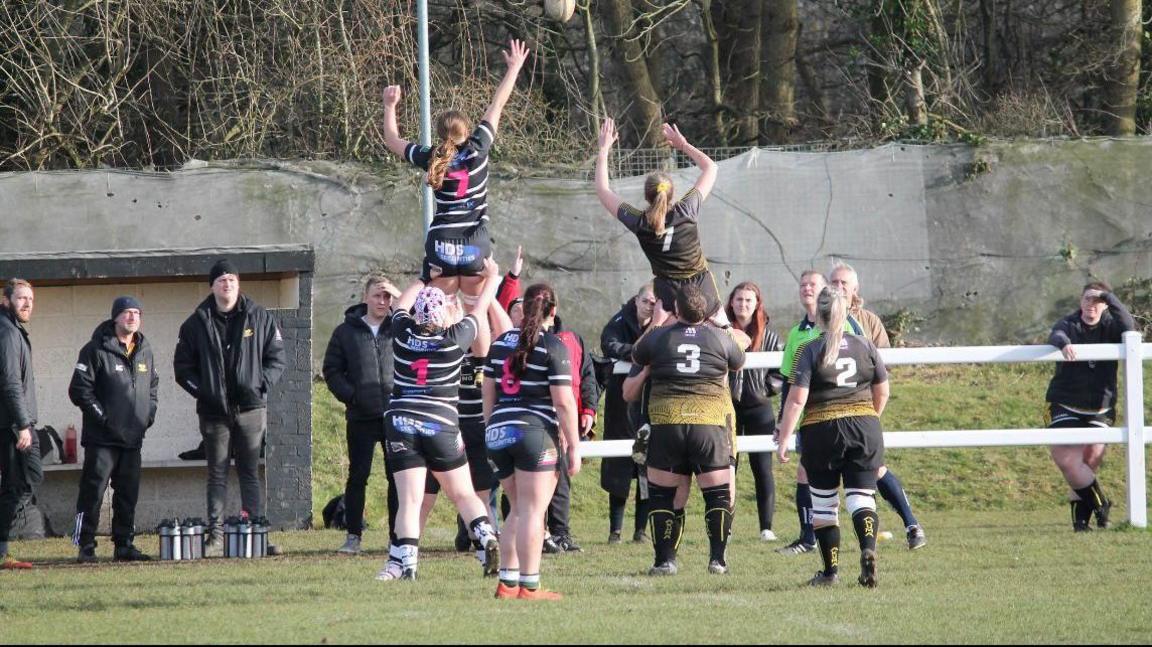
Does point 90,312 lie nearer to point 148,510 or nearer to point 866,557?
point 148,510

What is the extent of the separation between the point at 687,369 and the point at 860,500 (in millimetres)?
1279

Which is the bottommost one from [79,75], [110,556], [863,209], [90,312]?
[110,556]

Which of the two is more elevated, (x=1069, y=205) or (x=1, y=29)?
(x=1, y=29)

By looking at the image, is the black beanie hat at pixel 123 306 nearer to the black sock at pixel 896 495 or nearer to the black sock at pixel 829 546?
the black sock at pixel 829 546

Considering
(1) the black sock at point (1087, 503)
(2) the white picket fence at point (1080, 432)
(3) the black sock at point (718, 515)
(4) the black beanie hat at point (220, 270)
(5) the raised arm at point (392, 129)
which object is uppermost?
(5) the raised arm at point (392, 129)

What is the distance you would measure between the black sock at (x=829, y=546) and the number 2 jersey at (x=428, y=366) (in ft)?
7.50

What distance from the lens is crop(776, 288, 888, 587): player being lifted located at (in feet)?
28.2

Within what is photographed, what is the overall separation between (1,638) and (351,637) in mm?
1776

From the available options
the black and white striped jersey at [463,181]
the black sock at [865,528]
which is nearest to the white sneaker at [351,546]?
the black and white striped jersey at [463,181]

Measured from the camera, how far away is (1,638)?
7.06 metres

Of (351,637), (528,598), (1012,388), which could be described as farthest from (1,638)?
(1012,388)

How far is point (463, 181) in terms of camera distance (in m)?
9.88

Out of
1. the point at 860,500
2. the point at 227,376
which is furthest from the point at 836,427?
the point at 227,376

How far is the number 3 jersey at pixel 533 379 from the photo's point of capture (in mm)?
8359
